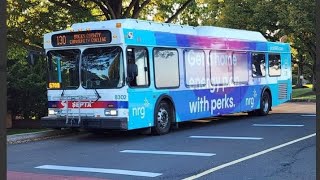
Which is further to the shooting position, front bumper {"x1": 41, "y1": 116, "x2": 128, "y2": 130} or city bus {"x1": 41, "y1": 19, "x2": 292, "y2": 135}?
city bus {"x1": 41, "y1": 19, "x2": 292, "y2": 135}

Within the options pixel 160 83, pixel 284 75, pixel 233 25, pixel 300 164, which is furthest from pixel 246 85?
pixel 233 25

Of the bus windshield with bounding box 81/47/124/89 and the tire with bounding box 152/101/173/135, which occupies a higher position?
the bus windshield with bounding box 81/47/124/89

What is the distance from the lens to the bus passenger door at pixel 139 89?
12.4m

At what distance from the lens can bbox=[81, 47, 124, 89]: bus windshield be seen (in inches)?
487

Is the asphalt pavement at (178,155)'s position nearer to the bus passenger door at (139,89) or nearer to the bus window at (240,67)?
the bus passenger door at (139,89)

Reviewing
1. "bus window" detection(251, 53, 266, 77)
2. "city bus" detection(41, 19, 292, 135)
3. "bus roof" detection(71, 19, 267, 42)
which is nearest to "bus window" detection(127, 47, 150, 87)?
"city bus" detection(41, 19, 292, 135)

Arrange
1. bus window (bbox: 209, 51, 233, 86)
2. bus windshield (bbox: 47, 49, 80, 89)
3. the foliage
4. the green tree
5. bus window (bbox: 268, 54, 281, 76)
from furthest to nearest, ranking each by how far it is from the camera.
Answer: the green tree → bus window (bbox: 268, 54, 281, 76) → the foliage → bus window (bbox: 209, 51, 233, 86) → bus windshield (bbox: 47, 49, 80, 89)

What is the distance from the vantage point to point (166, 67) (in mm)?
13922

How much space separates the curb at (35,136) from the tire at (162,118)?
2806 millimetres

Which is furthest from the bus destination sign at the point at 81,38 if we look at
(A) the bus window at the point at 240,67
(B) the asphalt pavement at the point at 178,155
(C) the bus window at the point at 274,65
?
(C) the bus window at the point at 274,65

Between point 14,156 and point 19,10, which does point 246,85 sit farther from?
point 14,156

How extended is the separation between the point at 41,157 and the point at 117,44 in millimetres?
Result: 3544

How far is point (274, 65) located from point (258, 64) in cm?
144

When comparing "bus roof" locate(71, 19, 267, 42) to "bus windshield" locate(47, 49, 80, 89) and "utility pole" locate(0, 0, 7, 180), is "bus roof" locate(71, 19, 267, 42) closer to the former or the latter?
"bus windshield" locate(47, 49, 80, 89)
